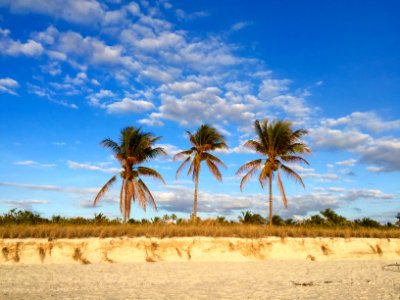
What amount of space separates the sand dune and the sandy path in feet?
2.89

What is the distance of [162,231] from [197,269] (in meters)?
3.44

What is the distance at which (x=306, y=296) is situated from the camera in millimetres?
8992

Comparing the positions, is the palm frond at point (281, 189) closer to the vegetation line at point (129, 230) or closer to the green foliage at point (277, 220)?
the green foliage at point (277, 220)

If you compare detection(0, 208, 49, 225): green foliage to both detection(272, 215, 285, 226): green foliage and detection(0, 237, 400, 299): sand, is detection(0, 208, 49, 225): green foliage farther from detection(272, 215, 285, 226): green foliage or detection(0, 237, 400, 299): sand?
detection(272, 215, 285, 226): green foliage

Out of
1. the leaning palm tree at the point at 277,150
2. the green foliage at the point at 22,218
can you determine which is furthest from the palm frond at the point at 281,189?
the green foliage at the point at 22,218

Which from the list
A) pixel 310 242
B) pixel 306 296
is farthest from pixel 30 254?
pixel 310 242

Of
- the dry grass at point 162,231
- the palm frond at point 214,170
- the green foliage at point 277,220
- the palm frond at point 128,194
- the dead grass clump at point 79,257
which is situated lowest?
the dead grass clump at point 79,257

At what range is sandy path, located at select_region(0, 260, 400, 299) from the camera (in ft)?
30.3

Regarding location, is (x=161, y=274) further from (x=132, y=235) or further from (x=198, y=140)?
(x=198, y=140)

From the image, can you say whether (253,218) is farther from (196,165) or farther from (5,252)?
(5,252)

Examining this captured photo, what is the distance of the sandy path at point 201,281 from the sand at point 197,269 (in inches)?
0.9

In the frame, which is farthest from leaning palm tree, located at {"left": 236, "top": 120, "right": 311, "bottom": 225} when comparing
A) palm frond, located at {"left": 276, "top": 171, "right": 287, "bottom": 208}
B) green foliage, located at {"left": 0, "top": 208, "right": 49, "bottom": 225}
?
green foliage, located at {"left": 0, "top": 208, "right": 49, "bottom": 225}

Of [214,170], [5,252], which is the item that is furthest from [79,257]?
[214,170]

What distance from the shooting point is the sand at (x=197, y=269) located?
9.63m
